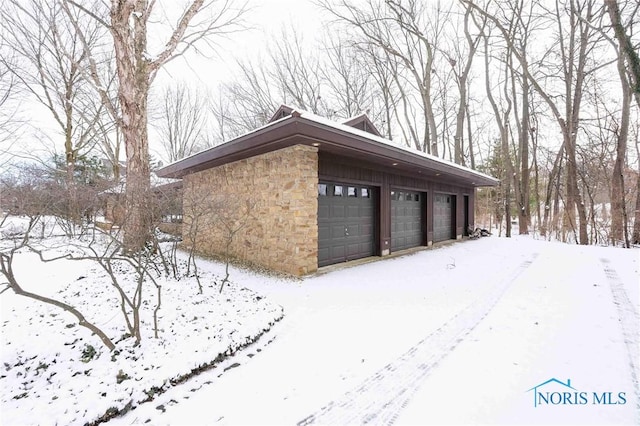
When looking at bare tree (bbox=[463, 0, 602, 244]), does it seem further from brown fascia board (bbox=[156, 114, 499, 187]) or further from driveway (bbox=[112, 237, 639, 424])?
driveway (bbox=[112, 237, 639, 424])

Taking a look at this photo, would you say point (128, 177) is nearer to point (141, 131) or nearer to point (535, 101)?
point (141, 131)

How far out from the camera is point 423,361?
2.48m

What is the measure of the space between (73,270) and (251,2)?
24.5 ft

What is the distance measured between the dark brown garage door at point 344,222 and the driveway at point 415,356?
1400 mm

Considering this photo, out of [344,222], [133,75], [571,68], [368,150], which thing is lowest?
[344,222]

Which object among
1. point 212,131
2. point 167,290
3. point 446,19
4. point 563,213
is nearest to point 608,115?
point 563,213

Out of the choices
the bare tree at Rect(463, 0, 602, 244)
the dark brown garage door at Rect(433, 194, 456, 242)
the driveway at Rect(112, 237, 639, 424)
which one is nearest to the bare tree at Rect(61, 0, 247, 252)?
the driveway at Rect(112, 237, 639, 424)

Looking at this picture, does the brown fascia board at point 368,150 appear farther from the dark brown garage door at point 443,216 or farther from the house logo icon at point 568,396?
the house logo icon at point 568,396

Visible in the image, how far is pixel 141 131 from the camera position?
596 cm

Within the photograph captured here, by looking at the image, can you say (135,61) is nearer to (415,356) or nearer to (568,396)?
(415,356)

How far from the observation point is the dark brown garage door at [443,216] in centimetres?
988

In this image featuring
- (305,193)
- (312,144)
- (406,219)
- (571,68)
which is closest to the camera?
(312,144)

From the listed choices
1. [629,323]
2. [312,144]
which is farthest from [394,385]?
[312,144]

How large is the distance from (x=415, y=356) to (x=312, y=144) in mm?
3712
